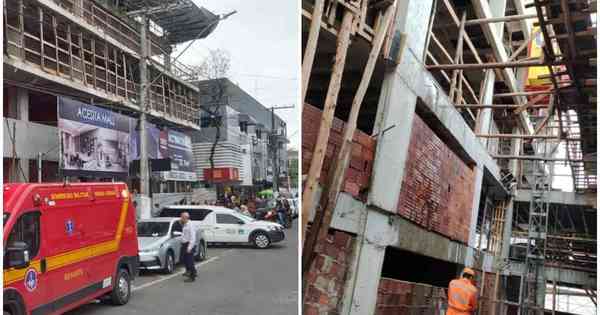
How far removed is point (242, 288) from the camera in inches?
105

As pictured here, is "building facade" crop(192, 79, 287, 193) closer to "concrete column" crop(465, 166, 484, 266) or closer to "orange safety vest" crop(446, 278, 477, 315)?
"orange safety vest" crop(446, 278, 477, 315)

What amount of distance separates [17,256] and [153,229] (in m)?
0.71

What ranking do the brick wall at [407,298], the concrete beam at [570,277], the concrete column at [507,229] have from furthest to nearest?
the concrete column at [507,229] < the concrete beam at [570,277] < the brick wall at [407,298]

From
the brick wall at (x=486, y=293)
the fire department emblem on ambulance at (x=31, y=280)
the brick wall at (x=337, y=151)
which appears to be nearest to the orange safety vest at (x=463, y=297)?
the brick wall at (x=337, y=151)

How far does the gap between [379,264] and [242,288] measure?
126 centimetres

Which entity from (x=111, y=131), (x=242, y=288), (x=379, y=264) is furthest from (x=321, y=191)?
(x=111, y=131)

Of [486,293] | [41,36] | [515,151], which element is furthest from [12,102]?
[515,151]

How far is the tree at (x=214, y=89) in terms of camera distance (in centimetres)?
275

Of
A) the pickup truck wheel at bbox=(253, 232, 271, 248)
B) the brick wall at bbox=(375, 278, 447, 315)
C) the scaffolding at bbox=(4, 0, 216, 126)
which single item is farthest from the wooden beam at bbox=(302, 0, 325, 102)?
the brick wall at bbox=(375, 278, 447, 315)

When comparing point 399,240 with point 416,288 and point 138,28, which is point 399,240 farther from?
point 138,28

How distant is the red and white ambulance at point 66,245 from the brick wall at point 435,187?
6.92 feet

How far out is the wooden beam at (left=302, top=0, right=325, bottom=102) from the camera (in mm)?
2691

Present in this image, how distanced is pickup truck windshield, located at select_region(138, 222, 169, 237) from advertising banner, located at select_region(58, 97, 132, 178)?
1.01 feet

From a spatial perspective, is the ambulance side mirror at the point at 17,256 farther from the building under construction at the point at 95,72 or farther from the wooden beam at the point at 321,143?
the wooden beam at the point at 321,143
